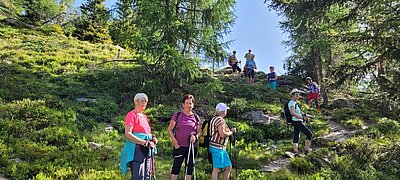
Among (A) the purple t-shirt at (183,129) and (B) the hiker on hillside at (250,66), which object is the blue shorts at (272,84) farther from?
(A) the purple t-shirt at (183,129)

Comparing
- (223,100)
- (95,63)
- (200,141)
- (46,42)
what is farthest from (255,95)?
(46,42)

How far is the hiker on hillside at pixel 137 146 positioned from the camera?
17.0ft

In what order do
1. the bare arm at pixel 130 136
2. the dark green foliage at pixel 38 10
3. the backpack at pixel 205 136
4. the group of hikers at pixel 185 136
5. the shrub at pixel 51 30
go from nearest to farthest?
the bare arm at pixel 130 136, the group of hikers at pixel 185 136, the backpack at pixel 205 136, the shrub at pixel 51 30, the dark green foliage at pixel 38 10

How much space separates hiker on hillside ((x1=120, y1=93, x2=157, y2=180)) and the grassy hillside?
1.59 metres

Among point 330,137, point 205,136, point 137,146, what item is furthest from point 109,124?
point 330,137

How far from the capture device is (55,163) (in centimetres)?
704

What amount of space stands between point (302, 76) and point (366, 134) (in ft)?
40.1

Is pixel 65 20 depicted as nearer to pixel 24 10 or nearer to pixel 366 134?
pixel 24 10

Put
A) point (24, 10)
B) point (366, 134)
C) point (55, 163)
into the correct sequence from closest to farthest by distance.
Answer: point (55, 163), point (366, 134), point (24, 10)

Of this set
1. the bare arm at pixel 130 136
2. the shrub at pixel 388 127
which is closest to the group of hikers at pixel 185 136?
the bare arm at pixel 130 136

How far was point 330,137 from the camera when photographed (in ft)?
36.9

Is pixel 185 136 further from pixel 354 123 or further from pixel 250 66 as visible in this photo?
pixel 250 66

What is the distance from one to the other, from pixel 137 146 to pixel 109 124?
587 cm

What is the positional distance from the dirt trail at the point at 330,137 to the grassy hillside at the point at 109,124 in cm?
23
